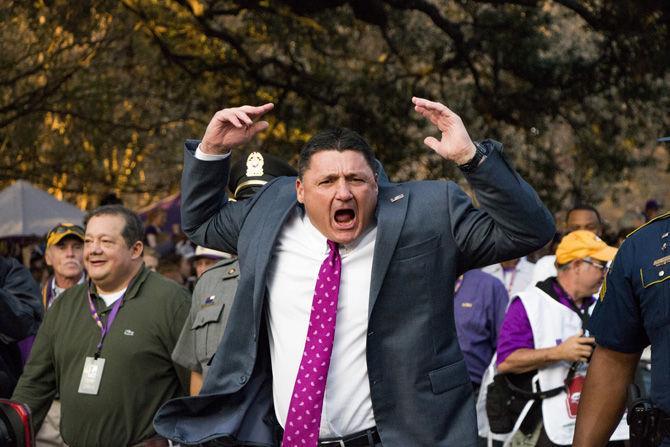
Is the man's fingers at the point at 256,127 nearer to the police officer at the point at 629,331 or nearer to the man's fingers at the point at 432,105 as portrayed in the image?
the man's fingers at the point at 432,105

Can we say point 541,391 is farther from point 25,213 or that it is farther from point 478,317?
point 25,213

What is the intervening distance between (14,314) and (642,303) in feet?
12.6

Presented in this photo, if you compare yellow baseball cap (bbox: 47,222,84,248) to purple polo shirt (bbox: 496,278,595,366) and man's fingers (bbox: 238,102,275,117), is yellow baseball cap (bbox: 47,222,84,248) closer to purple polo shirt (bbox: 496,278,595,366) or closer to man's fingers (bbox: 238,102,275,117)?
purple polo shirt (bbox: 496,278,595,366)

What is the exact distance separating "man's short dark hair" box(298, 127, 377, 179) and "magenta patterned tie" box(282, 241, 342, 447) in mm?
383

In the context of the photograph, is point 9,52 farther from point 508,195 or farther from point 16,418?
point 508,195

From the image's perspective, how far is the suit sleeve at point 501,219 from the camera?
4.09 meters

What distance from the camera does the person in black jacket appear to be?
6.82 metres

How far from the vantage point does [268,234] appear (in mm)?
4449

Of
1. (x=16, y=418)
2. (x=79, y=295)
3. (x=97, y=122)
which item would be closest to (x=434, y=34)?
(x=97, y=122)

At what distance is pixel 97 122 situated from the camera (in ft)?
57.4

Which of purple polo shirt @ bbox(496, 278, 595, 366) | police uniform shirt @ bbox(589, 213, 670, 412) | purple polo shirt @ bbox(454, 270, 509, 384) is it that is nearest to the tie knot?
police uniform shirt @ bbox(589, 213, 670, 412)

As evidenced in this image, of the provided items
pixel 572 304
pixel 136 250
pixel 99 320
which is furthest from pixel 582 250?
pixel 99 320

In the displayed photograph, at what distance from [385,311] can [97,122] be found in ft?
45.3


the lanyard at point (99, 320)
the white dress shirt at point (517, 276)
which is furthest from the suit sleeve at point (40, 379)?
the white dress shirt at point (517, 276)
